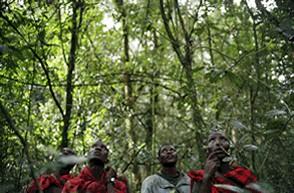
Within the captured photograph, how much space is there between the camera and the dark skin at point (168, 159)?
18.4ft

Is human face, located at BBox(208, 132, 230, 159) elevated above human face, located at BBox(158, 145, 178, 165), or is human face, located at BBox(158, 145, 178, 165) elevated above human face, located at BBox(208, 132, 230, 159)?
human face, located at BBox(208, 132, 230, 159)

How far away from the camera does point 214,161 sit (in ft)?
12.7

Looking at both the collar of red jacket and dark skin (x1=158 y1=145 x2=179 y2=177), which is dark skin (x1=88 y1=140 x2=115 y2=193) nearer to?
dark skin (x1=158 y1=145 x2=179 y2=177)

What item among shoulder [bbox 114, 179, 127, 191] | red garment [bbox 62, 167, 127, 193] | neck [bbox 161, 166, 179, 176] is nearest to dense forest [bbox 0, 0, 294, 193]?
neck [bbox 161, 166, 179, 176]

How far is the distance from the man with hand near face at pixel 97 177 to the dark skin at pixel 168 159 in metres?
0.63

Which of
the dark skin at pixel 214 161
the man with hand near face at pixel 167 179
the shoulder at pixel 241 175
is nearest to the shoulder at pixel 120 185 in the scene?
the man with hand near face at pixel 167 179

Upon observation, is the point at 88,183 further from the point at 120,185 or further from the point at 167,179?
the point at 167,179

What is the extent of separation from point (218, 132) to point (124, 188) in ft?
5.06

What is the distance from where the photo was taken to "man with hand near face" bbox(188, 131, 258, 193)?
12.8 ft

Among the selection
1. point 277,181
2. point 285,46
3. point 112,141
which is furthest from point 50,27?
point 285,46

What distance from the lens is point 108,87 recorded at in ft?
33.4

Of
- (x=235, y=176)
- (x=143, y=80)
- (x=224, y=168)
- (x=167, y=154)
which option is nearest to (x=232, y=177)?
(x=235, y=176)

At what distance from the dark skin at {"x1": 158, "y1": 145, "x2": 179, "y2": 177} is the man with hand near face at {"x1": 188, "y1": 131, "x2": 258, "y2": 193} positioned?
1.29 m

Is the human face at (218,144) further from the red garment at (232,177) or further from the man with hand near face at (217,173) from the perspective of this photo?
the red garment at (232,177)
